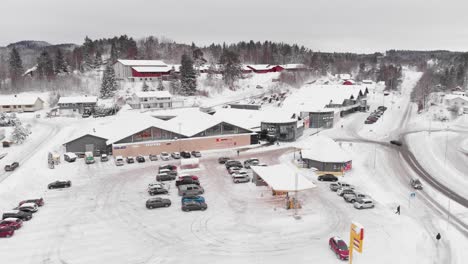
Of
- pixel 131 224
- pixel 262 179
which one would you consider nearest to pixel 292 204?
pixel 262 179

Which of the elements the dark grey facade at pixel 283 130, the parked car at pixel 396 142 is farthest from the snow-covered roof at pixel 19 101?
the parked car at pixel 396 142

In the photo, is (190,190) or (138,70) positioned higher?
(138,70)

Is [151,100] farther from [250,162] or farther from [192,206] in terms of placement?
[192,206]

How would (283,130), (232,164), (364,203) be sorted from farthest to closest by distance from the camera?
(283,130)
(232,164)
(364,203)

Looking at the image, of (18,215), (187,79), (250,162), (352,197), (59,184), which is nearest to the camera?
(18,215)

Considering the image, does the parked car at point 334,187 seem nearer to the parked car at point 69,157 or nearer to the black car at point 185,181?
the black car at point 185,181

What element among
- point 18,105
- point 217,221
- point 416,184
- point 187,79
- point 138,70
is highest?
point 138,70

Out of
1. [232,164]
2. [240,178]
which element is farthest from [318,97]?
[240,178]

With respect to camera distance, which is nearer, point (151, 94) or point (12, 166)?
point (12, 166)
